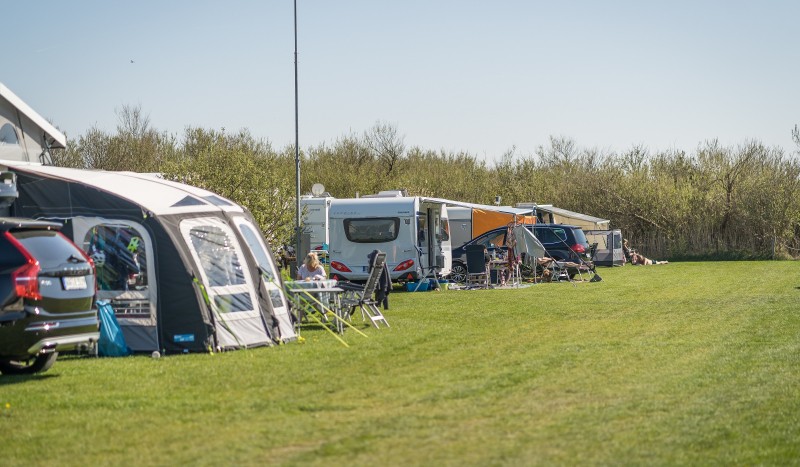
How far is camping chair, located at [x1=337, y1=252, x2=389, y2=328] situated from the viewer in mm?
16312

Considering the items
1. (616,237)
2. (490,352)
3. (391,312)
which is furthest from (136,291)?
(616,237)

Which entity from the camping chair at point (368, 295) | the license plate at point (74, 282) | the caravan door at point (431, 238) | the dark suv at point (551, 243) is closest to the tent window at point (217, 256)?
the camping chair at point (368, 295)

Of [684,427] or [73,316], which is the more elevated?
[73,316]

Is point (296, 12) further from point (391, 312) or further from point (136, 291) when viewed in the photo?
point (136, 291)

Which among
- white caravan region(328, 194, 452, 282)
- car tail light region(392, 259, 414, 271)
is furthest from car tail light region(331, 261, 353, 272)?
car tail light region(392, 259, 414, 271)

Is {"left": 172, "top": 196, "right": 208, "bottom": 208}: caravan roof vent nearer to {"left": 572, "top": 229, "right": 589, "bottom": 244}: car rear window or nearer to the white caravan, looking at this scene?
the white caravan

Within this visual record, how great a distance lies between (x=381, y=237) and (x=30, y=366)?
15704mm

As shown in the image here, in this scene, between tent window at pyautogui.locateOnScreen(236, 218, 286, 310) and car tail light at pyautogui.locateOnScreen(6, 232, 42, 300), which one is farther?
tent window at pyautogui.locateOnScreen(236, 218, 286, 310)

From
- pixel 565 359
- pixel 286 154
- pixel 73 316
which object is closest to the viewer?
pixel 73 316

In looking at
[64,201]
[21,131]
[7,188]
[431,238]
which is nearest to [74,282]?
[7,188]

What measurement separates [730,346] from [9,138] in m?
12.7

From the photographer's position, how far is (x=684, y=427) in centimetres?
815

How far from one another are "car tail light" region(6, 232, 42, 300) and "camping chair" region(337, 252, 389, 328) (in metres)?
6.37

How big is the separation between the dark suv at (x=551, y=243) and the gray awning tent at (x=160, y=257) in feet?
53.3
